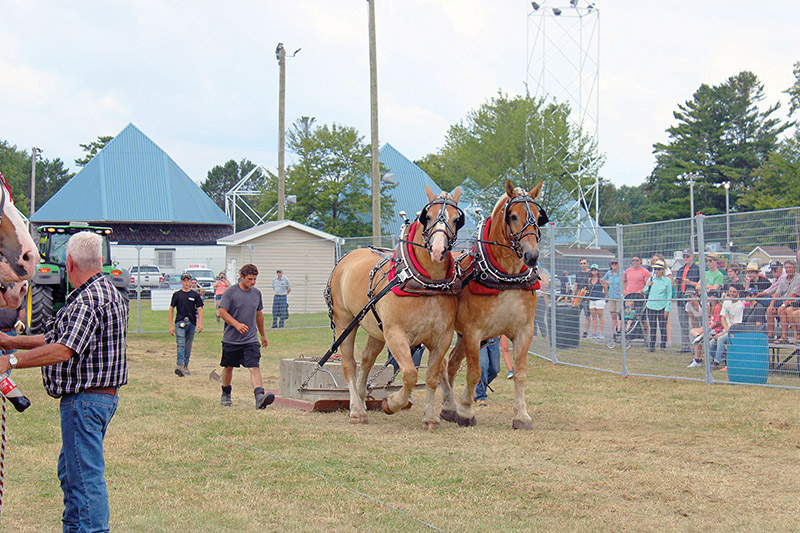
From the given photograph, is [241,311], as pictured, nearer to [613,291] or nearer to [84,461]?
[84,461]

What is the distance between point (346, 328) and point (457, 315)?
152 cm

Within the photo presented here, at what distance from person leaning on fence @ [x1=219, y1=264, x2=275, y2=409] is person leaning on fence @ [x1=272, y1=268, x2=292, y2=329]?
459 inches

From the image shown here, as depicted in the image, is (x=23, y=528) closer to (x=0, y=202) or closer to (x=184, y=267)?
(x=0, y=202)

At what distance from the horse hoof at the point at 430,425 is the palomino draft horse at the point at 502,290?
391 mm

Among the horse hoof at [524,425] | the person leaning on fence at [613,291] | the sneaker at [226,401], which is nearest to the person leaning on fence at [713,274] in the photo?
the person leaning on fence at [613,291]

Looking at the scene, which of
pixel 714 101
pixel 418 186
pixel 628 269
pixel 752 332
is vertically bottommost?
pixel 752 332

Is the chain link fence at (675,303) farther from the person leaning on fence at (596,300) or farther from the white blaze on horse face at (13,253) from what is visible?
the white blaze on horse face at (13,253)

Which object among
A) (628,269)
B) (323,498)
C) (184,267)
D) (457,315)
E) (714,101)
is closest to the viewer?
(323,498)

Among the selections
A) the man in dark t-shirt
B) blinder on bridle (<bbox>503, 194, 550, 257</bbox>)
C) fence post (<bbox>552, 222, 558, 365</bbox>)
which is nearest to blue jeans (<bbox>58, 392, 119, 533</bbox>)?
blinder on bridle (<bbox>503, 194, 550, 257</bbox>)

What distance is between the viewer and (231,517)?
4832mm

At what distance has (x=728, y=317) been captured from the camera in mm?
10859

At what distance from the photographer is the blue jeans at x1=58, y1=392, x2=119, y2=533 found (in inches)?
157

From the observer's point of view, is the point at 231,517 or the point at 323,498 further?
the point at 323,498

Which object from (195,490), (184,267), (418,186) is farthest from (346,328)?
(418,186)
